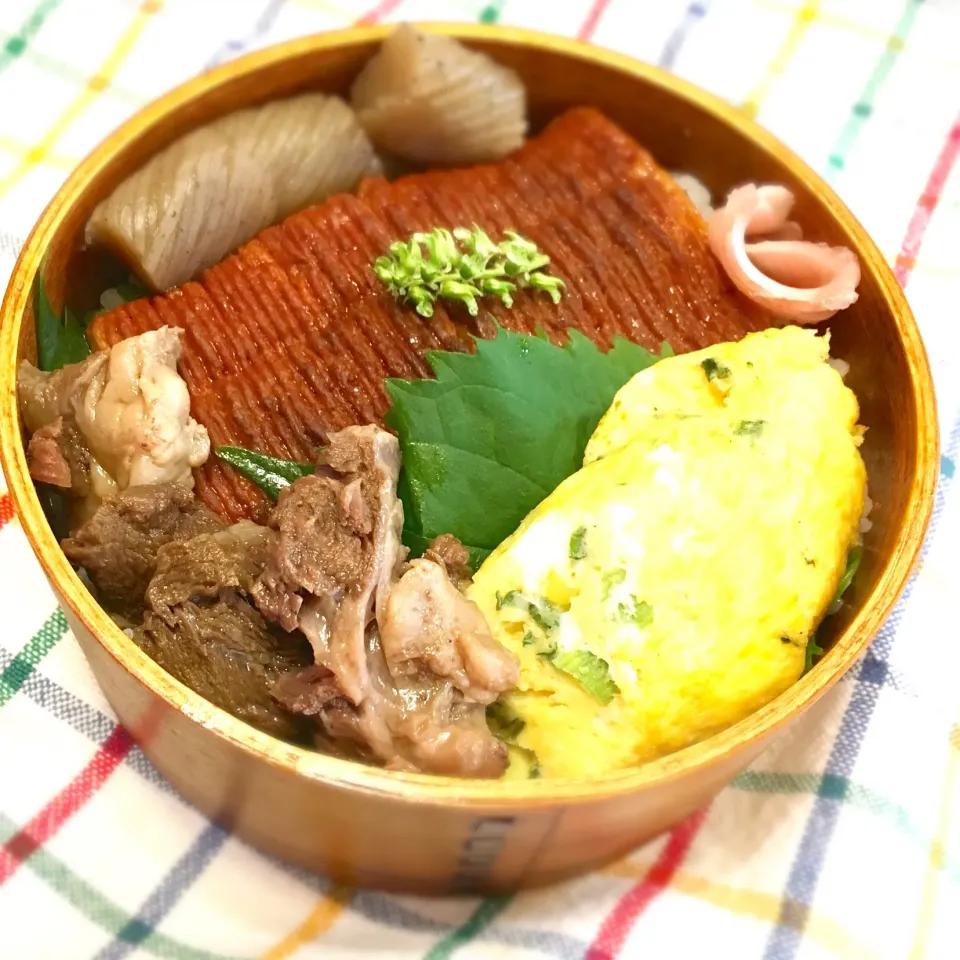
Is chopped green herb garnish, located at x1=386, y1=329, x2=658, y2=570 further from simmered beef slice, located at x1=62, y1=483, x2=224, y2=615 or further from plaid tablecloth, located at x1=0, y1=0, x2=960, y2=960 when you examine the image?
plaid tablecloth, located at x1=0, y1=0, x2=960, y2=960

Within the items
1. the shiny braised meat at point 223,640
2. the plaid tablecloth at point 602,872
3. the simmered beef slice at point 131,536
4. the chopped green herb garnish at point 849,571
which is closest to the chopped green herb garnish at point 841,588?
the chopped green herb garnish at point 849,571

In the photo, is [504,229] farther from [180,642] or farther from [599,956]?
[599,956]

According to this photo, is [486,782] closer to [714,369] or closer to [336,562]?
[336,562]

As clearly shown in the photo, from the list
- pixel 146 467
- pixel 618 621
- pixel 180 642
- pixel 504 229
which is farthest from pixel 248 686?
pixel 504 229

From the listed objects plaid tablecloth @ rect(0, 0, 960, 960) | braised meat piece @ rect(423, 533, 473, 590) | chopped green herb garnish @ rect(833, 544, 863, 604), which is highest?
braised meat piece @ rect(423, 533, 473, 590)

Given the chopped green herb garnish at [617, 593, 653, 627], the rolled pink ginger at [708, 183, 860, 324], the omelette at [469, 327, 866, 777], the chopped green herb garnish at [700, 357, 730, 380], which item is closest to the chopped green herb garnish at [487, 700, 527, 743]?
the omelette at [469, 327, 866, 777]
